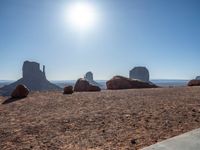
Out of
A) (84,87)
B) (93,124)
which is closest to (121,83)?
(84,87)

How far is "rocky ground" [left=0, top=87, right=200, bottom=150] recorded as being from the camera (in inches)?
312

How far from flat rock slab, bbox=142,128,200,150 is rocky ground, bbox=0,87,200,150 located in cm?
66

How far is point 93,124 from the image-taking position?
9.99 m

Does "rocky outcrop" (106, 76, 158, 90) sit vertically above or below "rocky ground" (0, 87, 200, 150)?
above

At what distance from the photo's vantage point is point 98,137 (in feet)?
27.5

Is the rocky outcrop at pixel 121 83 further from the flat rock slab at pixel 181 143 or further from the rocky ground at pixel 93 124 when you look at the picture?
the flat rock slab at pixel 181 143

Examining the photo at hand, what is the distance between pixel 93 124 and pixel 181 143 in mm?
3691

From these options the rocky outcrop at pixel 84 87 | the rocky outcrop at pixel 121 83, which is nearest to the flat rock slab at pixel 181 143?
the rocky outcrop at pixel 84 87

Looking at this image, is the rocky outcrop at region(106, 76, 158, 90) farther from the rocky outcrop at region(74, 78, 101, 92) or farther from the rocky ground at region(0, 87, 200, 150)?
the rocky ground at region(0, 87, 200, 150)

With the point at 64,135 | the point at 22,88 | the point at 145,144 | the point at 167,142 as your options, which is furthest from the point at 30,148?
the point at 22,88

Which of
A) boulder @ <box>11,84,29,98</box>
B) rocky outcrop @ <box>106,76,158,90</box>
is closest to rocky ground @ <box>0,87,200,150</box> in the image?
boulder @ <box>11,84,29,98</box>

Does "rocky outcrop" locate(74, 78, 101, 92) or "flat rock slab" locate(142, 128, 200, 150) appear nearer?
"flat rock slab" locate(142, 128, 200, 150)

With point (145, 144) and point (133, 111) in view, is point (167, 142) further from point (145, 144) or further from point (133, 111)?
point (133, 111)

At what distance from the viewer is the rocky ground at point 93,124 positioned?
7920mm
